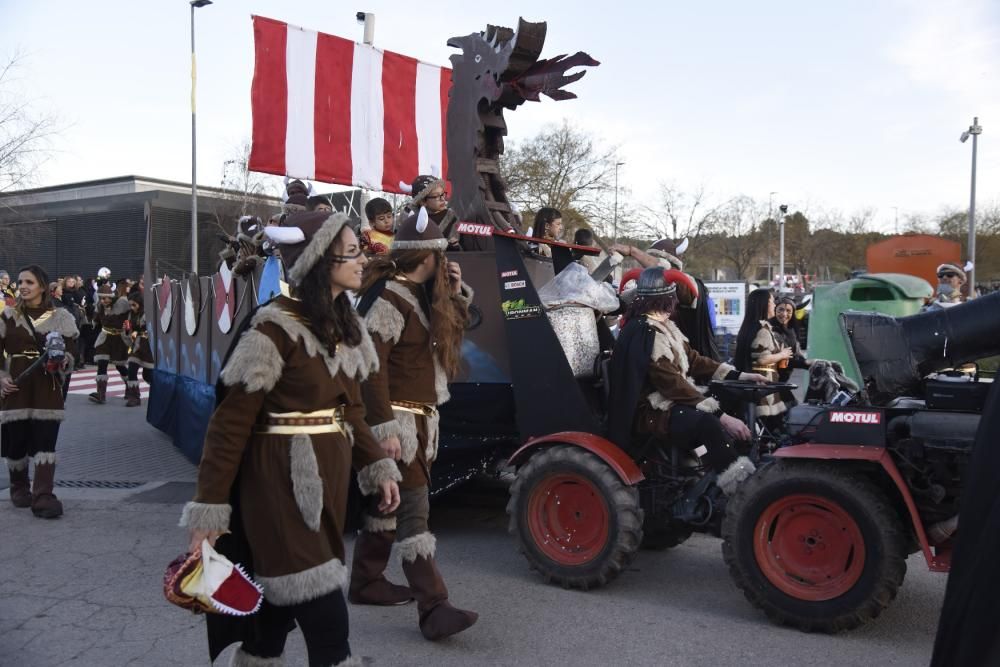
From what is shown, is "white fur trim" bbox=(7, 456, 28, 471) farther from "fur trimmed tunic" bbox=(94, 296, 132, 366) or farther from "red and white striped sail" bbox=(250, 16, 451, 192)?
"fur trimmed tunic" bbox=(94, 296, 132, 366)

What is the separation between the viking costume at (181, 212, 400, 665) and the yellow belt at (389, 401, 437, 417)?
1.30 m

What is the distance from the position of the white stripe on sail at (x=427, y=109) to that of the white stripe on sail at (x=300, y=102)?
1.88 meters

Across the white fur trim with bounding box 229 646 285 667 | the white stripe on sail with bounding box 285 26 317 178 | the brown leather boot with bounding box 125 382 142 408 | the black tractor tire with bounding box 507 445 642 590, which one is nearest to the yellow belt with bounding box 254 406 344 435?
the white fur trim with bounding box 229 646 285 667

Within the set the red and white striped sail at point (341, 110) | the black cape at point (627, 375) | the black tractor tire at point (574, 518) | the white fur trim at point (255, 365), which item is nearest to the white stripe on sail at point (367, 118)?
the red and white striped sail at point (341, 110)

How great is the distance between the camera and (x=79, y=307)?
736 inches

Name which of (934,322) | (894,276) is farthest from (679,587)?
(894,276)

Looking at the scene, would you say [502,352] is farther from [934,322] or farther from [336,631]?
[336,631]

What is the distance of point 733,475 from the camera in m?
4.68

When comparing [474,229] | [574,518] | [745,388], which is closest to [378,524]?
[574,518]

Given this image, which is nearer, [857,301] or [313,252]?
[313,252]

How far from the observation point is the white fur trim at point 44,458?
6.66 m

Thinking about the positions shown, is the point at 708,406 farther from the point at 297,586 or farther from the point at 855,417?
the point at 297,586

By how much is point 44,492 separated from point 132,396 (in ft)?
24.2

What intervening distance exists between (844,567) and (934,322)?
127 cm
